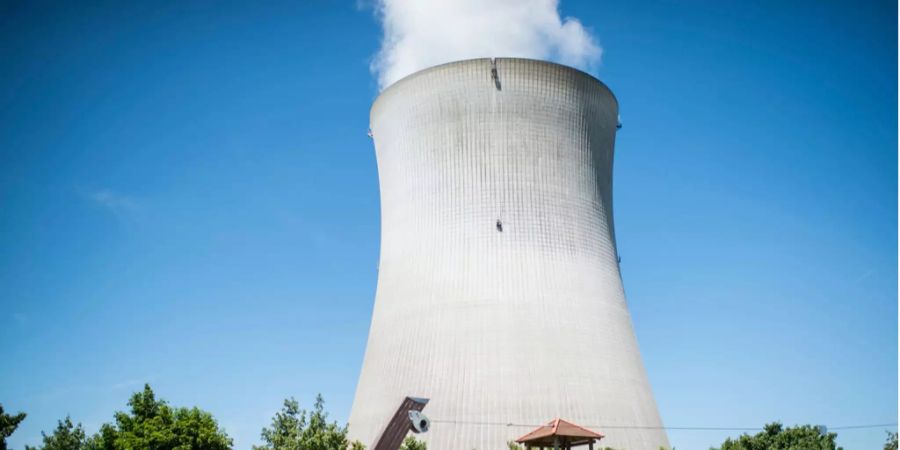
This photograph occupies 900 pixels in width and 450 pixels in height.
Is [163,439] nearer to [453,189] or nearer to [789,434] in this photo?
[453,189]

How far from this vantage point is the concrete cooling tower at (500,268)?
15961 mm

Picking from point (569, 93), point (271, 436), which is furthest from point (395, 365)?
point (569, 93)

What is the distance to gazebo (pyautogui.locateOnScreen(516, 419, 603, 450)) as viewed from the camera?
41.0 feet

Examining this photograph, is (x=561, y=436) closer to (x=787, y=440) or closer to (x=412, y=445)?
(x=412, y=445)

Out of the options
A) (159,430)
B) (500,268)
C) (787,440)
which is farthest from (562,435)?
(787,440)

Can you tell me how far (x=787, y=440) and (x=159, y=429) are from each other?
609 inches

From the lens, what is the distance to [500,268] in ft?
55.4

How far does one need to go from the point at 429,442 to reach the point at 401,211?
5.28 meters

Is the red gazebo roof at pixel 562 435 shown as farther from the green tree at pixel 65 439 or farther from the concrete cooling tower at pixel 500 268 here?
the green tree at pixel 65 439

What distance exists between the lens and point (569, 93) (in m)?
18.3

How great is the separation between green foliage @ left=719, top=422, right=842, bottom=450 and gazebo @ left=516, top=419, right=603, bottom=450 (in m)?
8.60

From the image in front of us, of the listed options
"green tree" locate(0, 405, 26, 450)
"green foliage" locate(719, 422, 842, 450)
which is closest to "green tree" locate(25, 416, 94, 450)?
"green tree" locate(0, 405, 26, 450)

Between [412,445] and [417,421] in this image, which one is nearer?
[417,421]

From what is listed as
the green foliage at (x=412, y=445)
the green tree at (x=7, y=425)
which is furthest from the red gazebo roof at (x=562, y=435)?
the green tree at (x=7, y=425)
